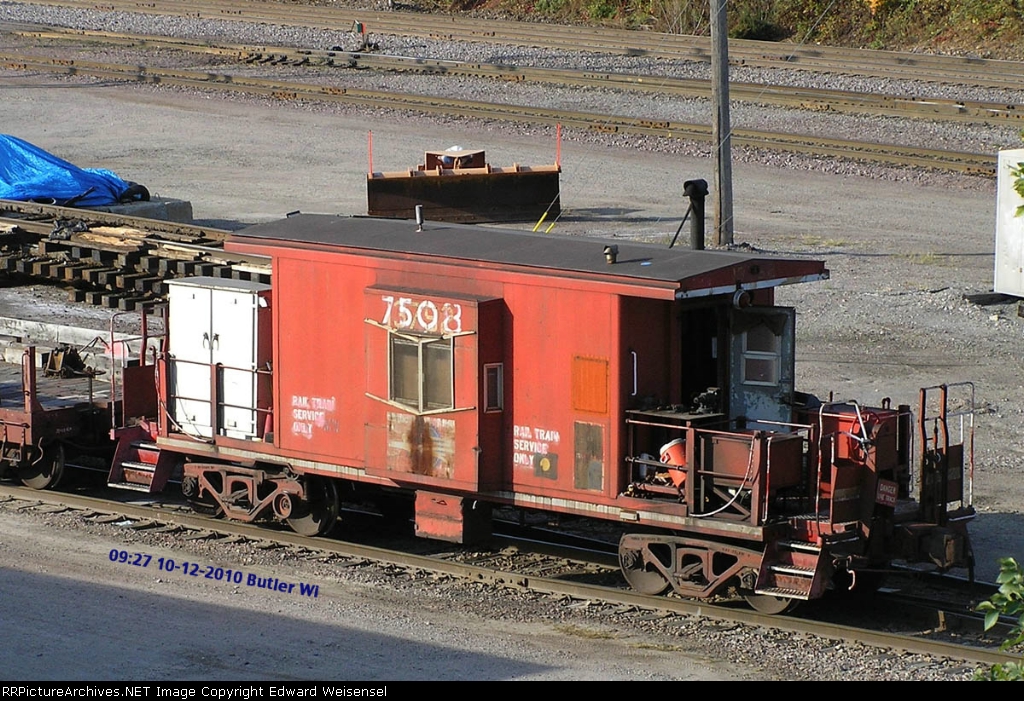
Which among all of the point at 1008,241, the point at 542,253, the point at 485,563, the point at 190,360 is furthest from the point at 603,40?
the point at 542,253

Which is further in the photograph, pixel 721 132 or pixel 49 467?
pixel 721 132

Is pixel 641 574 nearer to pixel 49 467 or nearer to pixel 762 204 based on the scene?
pixel 49 467

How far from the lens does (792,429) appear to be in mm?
13273

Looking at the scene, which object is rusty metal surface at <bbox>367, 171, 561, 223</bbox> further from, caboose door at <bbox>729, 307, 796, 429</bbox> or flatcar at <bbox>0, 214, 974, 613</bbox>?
caboose door at <bbox>729, 307, 796, 429</bbox>

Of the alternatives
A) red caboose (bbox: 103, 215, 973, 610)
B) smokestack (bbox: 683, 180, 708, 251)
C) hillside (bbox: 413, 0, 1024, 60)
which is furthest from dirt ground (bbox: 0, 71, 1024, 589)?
hillside (bbox: 413, 0, 1024, 60)

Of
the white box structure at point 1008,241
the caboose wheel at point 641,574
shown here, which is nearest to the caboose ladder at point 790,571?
the caboose wheel at point 641,574

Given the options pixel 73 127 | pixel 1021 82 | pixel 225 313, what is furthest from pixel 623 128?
pixel 225 313

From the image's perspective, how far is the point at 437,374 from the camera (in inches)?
523

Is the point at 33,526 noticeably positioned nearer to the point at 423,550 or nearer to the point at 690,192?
the point at 423,550

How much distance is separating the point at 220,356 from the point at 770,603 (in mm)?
5376

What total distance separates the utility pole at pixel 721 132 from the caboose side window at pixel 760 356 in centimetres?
1216

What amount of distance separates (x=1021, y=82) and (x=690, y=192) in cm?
2730

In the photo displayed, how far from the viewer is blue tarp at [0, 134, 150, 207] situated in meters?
29.2

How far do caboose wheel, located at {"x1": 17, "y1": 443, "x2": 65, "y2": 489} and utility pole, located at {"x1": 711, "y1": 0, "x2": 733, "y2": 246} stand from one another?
12.0 meters
